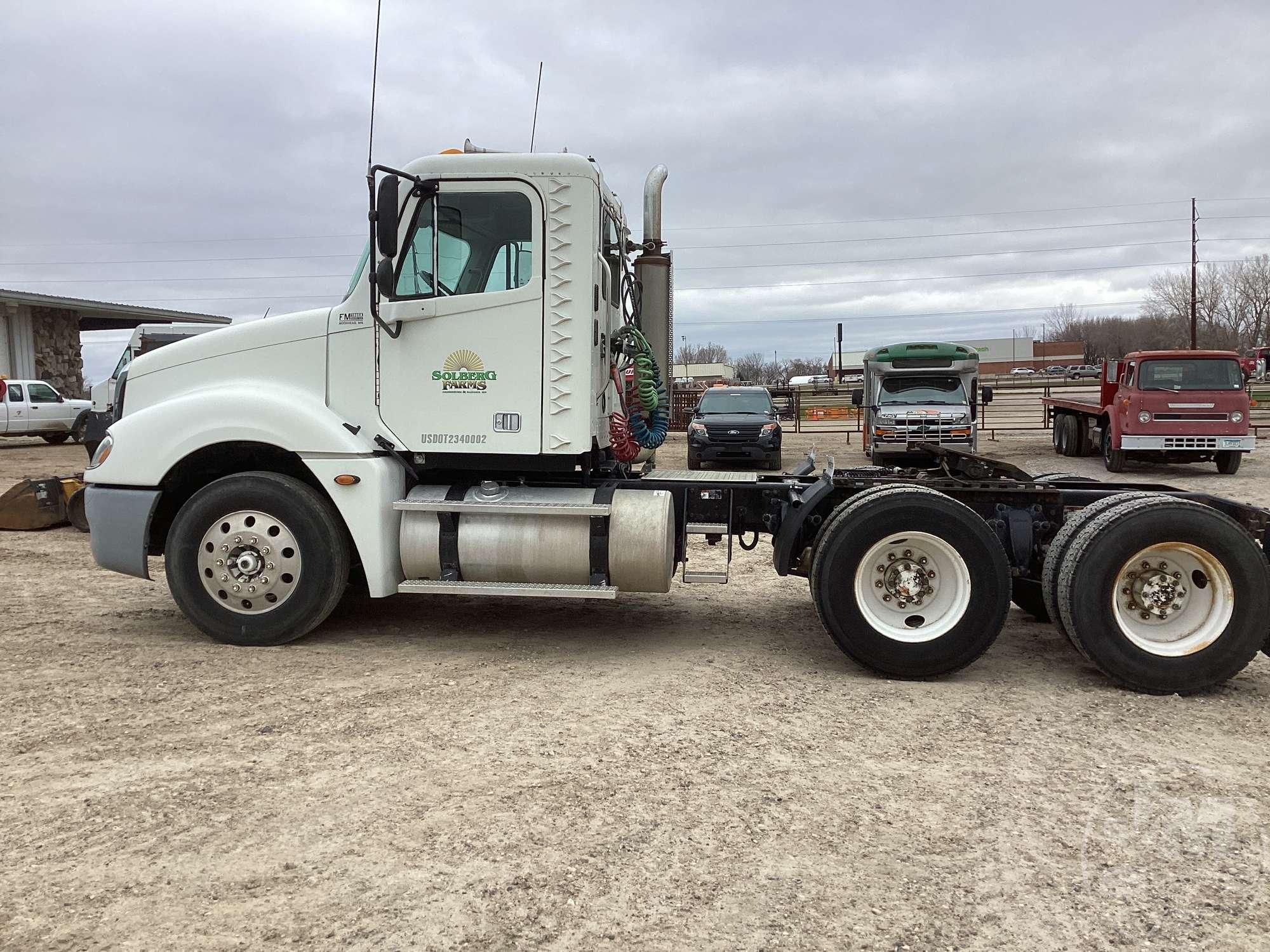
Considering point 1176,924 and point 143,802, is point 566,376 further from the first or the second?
point 1176,924

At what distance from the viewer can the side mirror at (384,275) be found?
575 cm

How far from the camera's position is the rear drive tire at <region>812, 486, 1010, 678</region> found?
528 centimetres

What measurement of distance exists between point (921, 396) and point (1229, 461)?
5.82 meters

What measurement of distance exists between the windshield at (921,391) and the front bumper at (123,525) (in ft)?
52.1

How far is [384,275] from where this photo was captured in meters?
5.77

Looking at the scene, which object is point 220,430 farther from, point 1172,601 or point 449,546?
point 1172,601

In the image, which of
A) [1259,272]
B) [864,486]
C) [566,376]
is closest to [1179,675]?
[864,486]

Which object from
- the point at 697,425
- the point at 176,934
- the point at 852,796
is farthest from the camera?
the point at 697,425

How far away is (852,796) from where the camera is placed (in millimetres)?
3795

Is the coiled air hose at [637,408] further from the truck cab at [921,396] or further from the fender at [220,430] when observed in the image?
the truck cab at [921,396]

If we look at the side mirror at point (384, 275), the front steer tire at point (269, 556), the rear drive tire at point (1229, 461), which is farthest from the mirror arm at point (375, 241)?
the rear drive tire at point (1229, 461)

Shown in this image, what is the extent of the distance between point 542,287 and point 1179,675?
4.19 metres

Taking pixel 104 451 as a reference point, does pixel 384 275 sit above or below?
above

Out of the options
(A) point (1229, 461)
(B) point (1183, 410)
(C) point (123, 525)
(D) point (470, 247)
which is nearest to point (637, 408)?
(D) point (470, 247)
